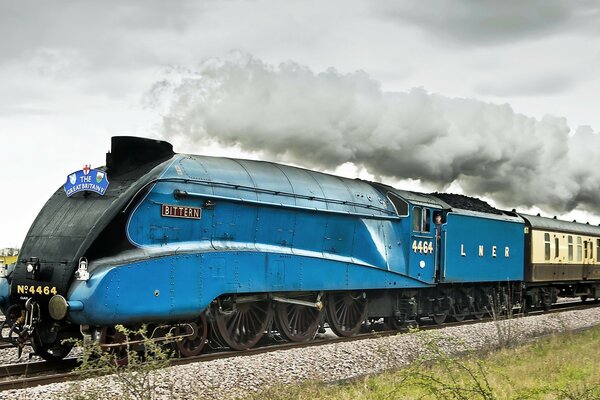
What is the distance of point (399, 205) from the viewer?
54.2ft

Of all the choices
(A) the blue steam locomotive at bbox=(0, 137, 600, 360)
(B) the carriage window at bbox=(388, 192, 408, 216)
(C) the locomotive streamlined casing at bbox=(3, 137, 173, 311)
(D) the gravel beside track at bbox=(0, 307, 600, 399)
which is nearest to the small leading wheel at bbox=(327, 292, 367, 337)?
(A) the blue steam locomotive at bbox=(0, 137, 600, 360)

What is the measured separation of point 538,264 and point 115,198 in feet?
56.4

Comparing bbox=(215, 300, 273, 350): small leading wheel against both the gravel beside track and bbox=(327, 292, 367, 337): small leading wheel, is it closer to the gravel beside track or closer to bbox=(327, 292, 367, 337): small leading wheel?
the gravel beside track

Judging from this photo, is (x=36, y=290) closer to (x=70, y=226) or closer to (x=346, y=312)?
(x=70, y=226)

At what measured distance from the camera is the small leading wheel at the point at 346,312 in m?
14.3

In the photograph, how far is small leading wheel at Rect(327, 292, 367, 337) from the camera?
1434cm

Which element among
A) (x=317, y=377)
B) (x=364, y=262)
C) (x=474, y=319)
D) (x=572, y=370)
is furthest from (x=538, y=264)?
(x=317, y=377)

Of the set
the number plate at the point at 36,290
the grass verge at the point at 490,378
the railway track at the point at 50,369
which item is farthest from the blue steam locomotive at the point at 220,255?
the grass verge at the point at 490,378

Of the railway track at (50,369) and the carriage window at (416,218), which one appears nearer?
the railway track at (50,369)

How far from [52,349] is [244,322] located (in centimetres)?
349

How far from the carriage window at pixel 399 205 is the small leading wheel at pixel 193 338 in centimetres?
665

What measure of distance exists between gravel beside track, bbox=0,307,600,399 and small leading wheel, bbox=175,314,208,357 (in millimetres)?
1227

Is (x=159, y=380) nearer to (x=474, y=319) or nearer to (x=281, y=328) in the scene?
(x=281, y=328)

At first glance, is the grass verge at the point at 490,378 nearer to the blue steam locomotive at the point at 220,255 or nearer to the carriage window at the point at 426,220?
the blue steam locomotive at the point at 220,255
